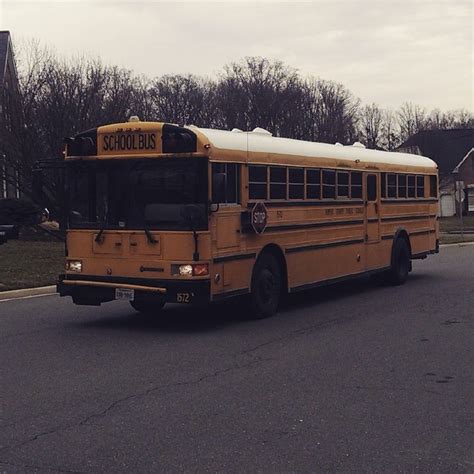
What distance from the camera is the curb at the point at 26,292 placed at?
538 inches

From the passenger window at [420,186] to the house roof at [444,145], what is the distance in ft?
154

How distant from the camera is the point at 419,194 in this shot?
1664cm

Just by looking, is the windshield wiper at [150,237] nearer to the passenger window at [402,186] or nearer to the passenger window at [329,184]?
the passenger window at [329,184]

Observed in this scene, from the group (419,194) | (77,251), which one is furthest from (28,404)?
(419,194)

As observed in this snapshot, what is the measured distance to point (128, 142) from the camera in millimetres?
10375

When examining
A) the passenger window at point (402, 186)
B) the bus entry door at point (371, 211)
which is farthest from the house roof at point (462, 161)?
the bus entry door at point (371, 211)

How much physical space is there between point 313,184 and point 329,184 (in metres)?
0.59

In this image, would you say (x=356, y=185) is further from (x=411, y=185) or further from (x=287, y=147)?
(x=411, y=185)

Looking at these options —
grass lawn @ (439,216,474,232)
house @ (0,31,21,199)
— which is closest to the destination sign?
house @ (0,31,21,199)

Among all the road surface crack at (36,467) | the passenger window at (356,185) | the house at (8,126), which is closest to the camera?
the road surface crack at (36,467)

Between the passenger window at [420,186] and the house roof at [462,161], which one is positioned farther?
the house roof at [462,161]

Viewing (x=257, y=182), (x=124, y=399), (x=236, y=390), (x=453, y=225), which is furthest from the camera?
(x=453, y=225)

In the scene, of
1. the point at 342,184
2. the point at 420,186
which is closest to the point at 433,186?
the point at 420,186

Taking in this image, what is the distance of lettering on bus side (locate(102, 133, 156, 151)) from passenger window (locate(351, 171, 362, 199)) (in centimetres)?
471
